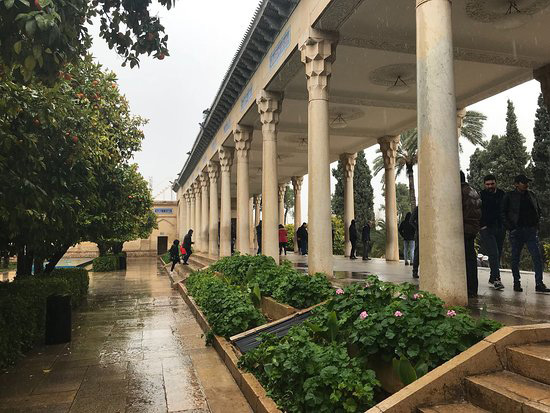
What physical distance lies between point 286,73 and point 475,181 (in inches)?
1179

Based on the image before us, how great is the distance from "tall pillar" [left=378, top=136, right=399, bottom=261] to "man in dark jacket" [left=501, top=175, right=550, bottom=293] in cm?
891

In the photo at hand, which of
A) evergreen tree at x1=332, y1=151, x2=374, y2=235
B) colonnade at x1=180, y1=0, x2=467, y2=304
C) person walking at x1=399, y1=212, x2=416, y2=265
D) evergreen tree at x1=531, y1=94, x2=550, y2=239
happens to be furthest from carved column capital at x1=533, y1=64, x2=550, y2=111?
evergreen tree at x1=332, y1=151, x2=374, y2=235

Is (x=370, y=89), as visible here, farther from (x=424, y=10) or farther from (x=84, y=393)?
(x=84, y=393)

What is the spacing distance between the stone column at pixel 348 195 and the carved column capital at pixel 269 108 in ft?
26.7

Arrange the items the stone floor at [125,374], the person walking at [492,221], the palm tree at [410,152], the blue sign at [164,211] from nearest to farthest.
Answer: the stone floor at [125,374], the person walking at [492,221], the palm tree at [410,152], the blue sign at [164,211]

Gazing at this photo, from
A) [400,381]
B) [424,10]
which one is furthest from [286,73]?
[400,381]

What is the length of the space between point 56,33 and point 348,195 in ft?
56.0

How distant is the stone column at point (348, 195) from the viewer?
1869 centimetres

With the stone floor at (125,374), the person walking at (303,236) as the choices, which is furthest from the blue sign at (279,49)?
the person walking at (303,236)

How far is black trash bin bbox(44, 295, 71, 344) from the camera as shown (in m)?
7.29

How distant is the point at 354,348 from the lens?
4301 millimetres

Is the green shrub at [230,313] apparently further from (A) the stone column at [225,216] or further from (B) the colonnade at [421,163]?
(A) the stone column at [225,216]

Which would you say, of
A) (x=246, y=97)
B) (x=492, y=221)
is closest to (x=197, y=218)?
(x=246, y=97)

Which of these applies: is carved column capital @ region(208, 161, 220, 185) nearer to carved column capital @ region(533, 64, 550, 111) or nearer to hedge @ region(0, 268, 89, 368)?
hedge @ region(0, 268, 89, 368)
